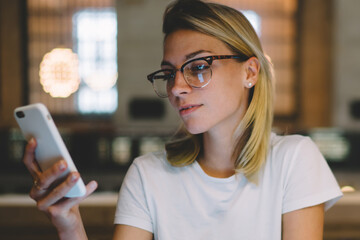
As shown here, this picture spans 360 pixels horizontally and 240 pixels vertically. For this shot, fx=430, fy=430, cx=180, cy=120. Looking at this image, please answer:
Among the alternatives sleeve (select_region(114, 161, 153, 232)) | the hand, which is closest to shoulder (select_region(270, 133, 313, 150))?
sleeve (select_region(114, 161, 153, 232))

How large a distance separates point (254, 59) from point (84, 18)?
18.7 feet

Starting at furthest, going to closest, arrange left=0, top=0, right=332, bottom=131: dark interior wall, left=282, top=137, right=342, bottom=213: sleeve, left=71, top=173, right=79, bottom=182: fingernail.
Result: 1. left=0, top=0, right=332, bottom=131: dark interior wall
2. left=282, top=137, right=342, bottom=213: sleeve
3. left=71, top=173, right=79, bottom=182: fingernail

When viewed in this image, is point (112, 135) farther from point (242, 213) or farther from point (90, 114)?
point (242, 213)

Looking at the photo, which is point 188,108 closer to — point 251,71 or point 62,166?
point 251,71

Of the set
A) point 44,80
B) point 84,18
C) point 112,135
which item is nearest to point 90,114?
point 44,80

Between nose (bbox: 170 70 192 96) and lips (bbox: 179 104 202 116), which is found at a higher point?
nose (bbox: 170 70 192 96)

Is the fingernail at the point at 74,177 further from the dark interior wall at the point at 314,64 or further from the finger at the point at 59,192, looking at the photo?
the dark interior wall at the point at 314,64

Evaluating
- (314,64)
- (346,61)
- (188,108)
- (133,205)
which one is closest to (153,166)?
(133,205)

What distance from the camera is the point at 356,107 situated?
18.1 feet

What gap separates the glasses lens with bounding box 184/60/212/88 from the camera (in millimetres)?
1188

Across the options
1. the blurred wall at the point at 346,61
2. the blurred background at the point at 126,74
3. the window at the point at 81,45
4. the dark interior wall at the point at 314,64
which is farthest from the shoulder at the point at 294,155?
the window at the point at 81,45

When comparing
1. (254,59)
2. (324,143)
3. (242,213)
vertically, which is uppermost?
(254,59)

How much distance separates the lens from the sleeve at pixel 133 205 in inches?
49.1

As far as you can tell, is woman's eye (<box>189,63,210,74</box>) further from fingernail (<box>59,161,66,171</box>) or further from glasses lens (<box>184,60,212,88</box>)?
fingernail (<box>59,161,66,171</box>)
